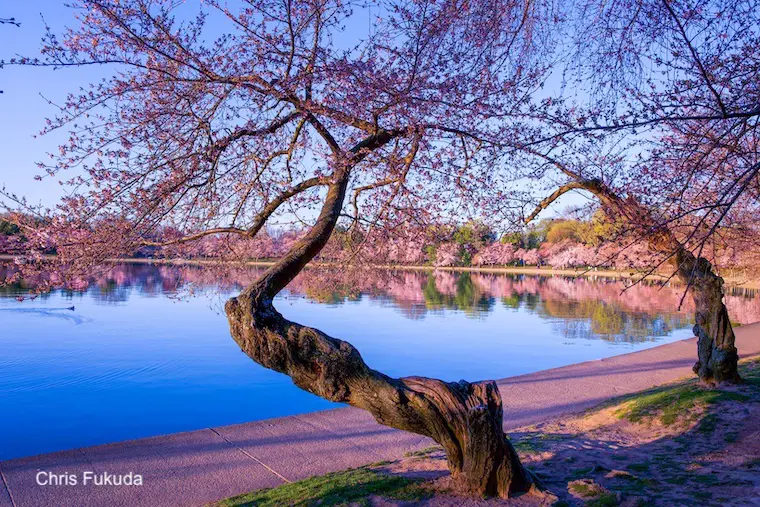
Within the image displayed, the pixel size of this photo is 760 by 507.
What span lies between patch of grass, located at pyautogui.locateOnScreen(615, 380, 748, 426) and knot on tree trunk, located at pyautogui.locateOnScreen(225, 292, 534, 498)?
336 cm

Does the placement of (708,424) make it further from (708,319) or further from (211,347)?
(211,347)

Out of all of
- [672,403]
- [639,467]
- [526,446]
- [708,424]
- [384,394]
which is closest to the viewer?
[384,394]

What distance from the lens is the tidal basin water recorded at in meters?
9.80

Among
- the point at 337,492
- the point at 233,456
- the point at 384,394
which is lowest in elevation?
the point at 233,456

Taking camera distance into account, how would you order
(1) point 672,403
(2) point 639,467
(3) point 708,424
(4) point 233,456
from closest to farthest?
(2) point 639,467, (3) point 708,424, (4) point 233,456, (1) point 672,403

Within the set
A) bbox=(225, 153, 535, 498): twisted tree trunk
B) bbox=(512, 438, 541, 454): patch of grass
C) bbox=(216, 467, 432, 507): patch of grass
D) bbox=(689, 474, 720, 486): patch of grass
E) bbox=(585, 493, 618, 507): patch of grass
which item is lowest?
bbox=(216, 467, 432, 507): patch of grass

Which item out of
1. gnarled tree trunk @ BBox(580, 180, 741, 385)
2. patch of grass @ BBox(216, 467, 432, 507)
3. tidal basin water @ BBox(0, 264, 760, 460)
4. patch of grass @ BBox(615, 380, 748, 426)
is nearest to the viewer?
patch of grass @ BBox(216, 467, 432, 507)

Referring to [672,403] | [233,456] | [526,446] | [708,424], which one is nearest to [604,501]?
[526,446]

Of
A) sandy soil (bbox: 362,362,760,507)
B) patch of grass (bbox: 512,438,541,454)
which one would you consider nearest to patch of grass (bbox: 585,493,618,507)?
sandy soil (bbox: 362,362,760,507)

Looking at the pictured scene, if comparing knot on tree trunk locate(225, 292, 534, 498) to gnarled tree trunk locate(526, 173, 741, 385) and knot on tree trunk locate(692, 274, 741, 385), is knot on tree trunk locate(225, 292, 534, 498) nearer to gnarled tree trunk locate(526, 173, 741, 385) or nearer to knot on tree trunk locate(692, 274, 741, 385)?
gnarled tree trunk locate(526, 173, 741, 385)

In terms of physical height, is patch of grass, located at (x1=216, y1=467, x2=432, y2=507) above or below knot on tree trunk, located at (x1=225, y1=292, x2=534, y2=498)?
below

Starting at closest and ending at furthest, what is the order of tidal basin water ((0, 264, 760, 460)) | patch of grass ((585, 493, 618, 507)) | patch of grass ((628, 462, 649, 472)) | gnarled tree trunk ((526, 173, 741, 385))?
patch of grass ((585, 493, 618, 507)) → patch of grass ((628, 462, 649, 472)) → gnarled tree trunk ((526, 173, 741, 385)) → tidal basin water ((0, 264, 760, 460))

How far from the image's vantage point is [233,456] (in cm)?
691

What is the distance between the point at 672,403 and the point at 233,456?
537 cm
